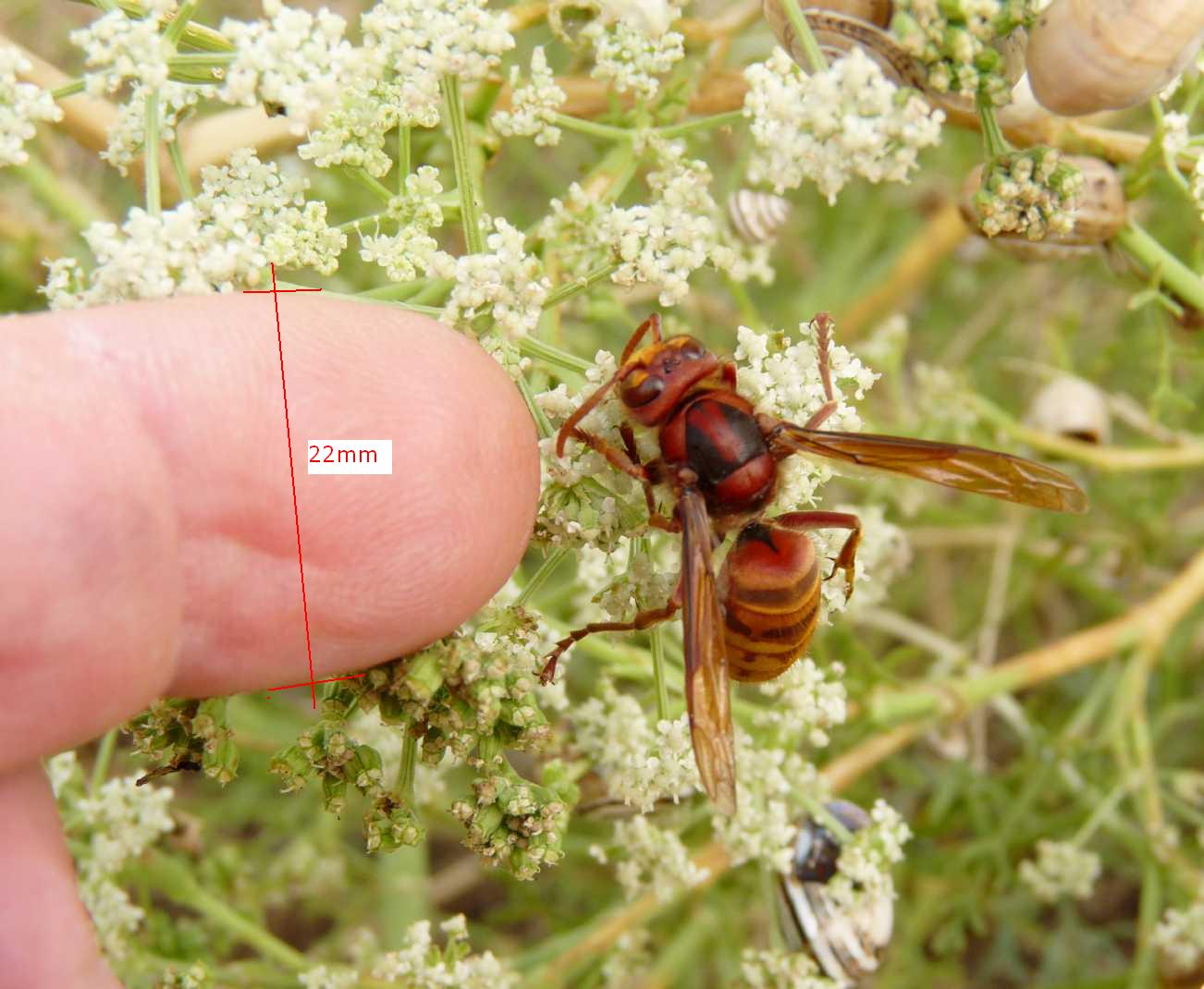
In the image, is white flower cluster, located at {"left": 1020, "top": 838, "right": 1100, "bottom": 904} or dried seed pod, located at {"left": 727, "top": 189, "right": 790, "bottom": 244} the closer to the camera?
dried seed pod, located at {"left": 727, "top": 189, "right": 790, "bottom": 244}

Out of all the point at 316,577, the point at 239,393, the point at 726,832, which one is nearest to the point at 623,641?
the point at 726,832

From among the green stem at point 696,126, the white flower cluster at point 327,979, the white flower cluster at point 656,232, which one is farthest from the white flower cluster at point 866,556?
the white flower cluster at point 327,979

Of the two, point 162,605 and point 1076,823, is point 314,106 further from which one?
point 1076,823

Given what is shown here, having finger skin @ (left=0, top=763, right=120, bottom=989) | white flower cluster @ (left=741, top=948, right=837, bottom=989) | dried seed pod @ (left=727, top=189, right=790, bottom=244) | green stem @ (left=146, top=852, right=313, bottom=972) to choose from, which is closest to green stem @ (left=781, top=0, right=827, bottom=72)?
dried seed pod @ (left=727, top=189, right=790, bottom=244)

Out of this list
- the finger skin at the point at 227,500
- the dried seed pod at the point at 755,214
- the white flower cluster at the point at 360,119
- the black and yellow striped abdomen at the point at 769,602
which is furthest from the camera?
the dried seed pod at the point at 755,214

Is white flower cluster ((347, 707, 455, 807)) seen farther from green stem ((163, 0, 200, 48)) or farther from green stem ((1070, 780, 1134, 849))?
green stem ((1070, 780, 1134, 849))

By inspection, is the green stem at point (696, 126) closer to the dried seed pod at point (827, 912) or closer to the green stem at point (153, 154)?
the green stem at point (153, 154)
